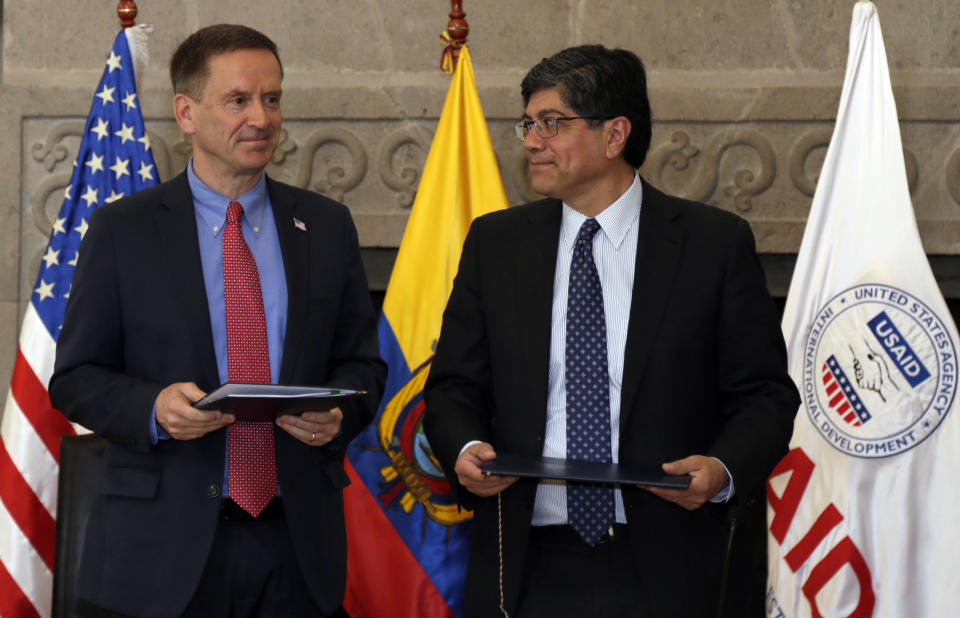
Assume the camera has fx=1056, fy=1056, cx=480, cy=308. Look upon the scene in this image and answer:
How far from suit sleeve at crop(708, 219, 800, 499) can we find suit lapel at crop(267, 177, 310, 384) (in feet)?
3.01

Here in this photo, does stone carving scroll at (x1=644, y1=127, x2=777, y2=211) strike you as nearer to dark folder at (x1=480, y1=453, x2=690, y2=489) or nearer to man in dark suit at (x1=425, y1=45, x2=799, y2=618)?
man in dark suit at (x1=425, y1=45, x2=799, y2=618)

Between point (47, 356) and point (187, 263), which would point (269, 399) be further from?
point (47, 356)

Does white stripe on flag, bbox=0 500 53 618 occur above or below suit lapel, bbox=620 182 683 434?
below

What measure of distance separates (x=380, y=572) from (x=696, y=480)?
5.38ft

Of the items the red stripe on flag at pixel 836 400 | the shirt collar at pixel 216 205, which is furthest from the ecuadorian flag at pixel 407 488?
the red stripe on flag at pixel 836 400


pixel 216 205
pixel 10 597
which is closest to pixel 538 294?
pixel 216 205

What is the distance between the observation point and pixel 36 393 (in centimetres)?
357

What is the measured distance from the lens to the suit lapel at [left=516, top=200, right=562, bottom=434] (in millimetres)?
2268

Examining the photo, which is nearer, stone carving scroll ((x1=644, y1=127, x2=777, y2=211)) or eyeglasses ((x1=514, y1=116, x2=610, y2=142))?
eyeglasses ((x1=514, y1=116, x2=610, y2=142))

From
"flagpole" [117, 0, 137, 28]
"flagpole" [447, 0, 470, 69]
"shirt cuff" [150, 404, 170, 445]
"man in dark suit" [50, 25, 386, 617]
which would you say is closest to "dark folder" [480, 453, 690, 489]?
"man in dark suit" [50, 25, 386, 617]

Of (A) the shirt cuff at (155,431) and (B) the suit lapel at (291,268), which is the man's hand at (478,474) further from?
(A) the shirt cuff at (155,431)

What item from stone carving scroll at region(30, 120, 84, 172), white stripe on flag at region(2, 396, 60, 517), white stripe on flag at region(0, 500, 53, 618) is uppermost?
stone carving scroll at region(30, 120, 84, 172)

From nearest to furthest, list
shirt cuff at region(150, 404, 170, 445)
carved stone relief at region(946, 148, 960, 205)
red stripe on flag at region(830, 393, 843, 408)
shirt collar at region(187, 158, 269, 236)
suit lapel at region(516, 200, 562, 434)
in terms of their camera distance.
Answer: shirt cuff at region(150, 404, 170, 445), suit lapel at region(516, 200, 562, 434), shirt collar at region(187, 158, 269, 236), red stripe on flag at region(830, 393, 843, 408), carved stone relief at region(946, 148, 960, 205)

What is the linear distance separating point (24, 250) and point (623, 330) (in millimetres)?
2899
